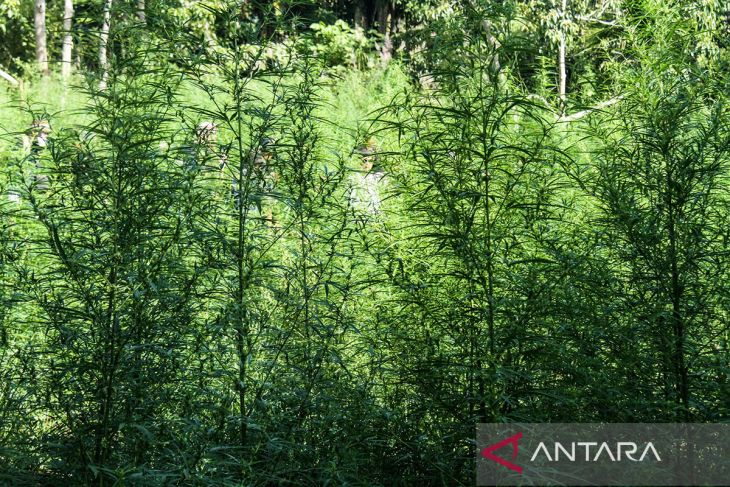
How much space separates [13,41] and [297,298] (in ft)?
55.4

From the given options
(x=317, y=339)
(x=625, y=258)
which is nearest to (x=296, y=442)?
(x=317, y=339)

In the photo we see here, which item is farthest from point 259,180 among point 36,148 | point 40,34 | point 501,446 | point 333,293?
point 40,34

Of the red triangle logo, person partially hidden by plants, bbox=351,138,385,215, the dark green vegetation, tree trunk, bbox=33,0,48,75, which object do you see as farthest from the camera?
tree trunk, bbox=33,0,48,75

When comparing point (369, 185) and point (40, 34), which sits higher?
point (40, 34)

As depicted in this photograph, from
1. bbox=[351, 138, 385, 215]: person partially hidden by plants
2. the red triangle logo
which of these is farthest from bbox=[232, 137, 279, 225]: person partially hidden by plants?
the red triangle logo

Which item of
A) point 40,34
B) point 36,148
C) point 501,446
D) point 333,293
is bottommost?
point 501,446

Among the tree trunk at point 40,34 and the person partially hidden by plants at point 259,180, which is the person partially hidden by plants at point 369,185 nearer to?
the person partially hidden by plants at point 259,180

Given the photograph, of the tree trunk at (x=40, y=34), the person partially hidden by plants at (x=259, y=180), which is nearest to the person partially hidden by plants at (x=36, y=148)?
the person partially hidden by plants at (x=259, y=180)

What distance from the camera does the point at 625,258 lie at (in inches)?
140

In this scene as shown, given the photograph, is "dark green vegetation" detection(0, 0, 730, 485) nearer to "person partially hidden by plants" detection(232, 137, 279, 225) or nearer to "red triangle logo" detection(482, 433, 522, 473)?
"person partially hidden by plants" detection(232, 137, 279, 225)

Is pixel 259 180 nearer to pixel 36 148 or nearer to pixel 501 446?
pixel 36 148

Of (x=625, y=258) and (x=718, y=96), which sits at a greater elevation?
(x=718, y=96)

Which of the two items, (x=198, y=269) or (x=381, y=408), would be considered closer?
(x=198, y=269)

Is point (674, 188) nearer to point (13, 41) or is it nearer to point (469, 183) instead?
point (469, 183)
